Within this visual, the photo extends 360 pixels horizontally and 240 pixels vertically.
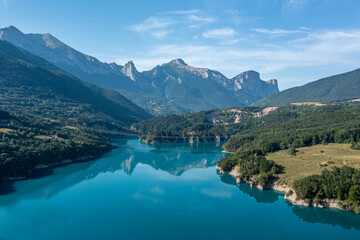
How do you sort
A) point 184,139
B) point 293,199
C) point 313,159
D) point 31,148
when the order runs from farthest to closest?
point 184,139
point 31,148
point 313,159
point 293,199

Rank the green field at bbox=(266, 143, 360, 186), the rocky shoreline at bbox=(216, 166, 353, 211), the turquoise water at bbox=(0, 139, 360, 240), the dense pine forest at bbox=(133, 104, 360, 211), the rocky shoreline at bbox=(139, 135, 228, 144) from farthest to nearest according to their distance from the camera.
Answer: the rocky shoreline at bbox=(139, 135, 228, 144) < the green field at bbox=(266, 143, 360, 186) < the dense pine forest at bbox=(133, 104, 360, 211) < the rocky shoreline at bbox=(216, 166, 353, 211) < the turquoise water at bbox=(0, 139, 360, 240)

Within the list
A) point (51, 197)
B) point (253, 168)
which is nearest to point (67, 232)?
point (51, 197)

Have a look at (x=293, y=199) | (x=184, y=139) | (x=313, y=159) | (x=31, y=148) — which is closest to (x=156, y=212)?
(x=293, y=199)

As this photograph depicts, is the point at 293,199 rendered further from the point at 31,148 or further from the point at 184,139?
the point at 184,139

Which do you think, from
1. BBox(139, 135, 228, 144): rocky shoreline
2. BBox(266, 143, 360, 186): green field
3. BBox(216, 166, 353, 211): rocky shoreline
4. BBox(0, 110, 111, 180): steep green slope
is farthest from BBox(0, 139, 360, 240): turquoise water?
BBox(139, 135, 228, 144): rocky shoreline

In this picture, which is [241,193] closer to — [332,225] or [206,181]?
[206,181]

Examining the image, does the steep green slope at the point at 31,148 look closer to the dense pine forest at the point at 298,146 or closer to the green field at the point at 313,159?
the dense pine forest at the point at 298,146

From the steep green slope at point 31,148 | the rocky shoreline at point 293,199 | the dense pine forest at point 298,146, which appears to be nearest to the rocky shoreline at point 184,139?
the dense pine forest at point 298,146

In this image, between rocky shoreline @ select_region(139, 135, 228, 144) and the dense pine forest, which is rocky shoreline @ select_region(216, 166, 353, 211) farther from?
rocky shoreline @ select_region(139, 135, 228, 144)
